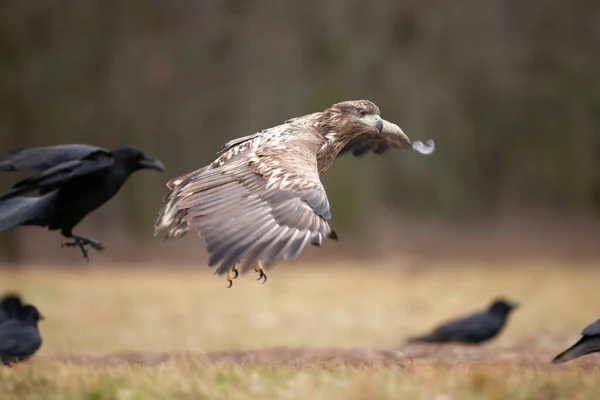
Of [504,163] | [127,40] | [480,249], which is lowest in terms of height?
[480,249]

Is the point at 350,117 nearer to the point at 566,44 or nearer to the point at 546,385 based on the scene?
the point at 546,385

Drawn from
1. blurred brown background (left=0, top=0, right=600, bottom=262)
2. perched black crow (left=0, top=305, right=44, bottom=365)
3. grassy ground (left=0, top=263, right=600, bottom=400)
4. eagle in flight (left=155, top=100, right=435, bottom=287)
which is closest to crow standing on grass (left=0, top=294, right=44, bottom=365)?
perched black crow (left=0, top=305, right=44, bottom=365)

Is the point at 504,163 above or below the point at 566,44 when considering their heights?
below

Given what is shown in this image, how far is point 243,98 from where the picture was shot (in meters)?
19.0

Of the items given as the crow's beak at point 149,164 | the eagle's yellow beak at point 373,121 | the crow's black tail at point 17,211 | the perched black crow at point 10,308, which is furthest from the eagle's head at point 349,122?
the perched black crow at point 10,308

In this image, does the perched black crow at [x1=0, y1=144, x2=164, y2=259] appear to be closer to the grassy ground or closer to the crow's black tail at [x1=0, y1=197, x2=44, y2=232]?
the crow's black tail at [x1=0, y1=197, x2=44, y2=232]

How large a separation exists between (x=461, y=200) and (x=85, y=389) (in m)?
17.3

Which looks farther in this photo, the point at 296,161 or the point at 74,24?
the point at 74,24

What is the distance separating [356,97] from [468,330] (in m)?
9.79

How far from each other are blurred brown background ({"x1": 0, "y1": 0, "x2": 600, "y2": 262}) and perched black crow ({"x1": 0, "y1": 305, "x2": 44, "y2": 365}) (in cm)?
1084

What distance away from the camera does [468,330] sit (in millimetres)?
9266

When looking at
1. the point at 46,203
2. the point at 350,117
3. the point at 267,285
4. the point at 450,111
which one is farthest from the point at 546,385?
the point at 450,111

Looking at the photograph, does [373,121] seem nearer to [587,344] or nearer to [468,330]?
[587,344]

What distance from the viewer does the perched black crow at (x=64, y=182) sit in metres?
6.55
